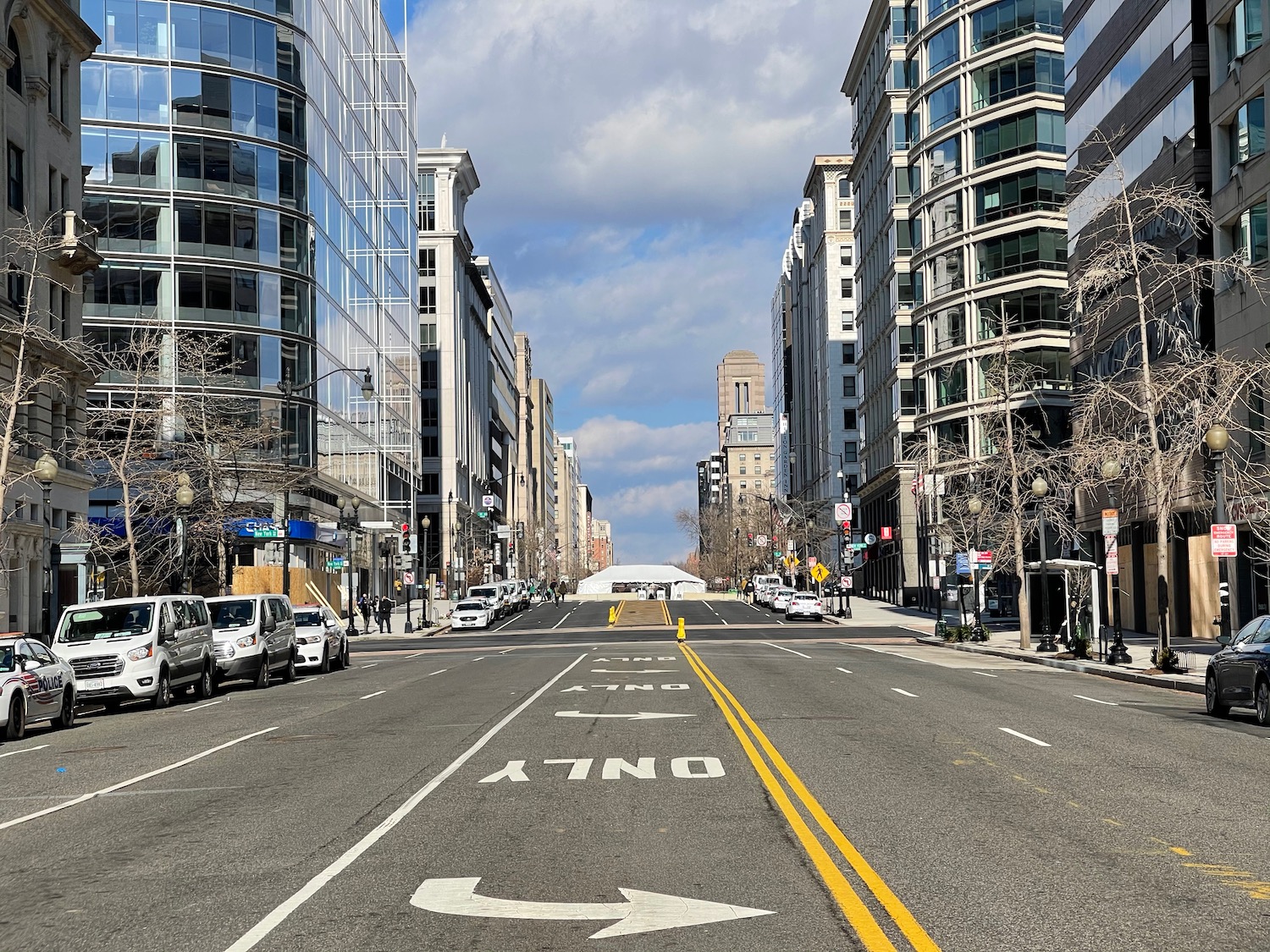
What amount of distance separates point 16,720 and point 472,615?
52.6m

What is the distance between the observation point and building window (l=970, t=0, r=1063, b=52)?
75.3 m

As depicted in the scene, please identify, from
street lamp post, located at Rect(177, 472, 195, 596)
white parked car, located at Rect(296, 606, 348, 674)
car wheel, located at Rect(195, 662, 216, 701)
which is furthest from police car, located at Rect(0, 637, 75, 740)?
street lamp post, located at Rect(177, 472, 195, 596)

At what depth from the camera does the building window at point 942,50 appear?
265 feet

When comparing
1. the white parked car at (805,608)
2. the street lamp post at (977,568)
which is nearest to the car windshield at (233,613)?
the street lamp post at (977,568)

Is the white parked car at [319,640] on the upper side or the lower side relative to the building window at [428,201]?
lower

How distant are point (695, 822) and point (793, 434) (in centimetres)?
16628

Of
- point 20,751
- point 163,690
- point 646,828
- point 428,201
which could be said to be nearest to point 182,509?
point 163,690

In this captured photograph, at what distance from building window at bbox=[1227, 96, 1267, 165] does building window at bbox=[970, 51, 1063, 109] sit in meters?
36.4

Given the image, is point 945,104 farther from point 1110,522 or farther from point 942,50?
point 1110,522

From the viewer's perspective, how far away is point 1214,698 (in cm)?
2173

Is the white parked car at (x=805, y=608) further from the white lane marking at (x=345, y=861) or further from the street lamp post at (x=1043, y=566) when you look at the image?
the white lane marking at (x=345, y=861)

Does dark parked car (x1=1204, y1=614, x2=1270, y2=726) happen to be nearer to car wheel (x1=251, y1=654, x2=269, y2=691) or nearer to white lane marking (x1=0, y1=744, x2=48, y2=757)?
white lane marking (x1=0, y1=744, x2=48, y2=757)

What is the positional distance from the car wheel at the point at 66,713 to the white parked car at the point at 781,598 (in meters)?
63.3

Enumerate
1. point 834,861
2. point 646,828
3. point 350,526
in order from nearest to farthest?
point 834,861
point 646,828
point 350,526
